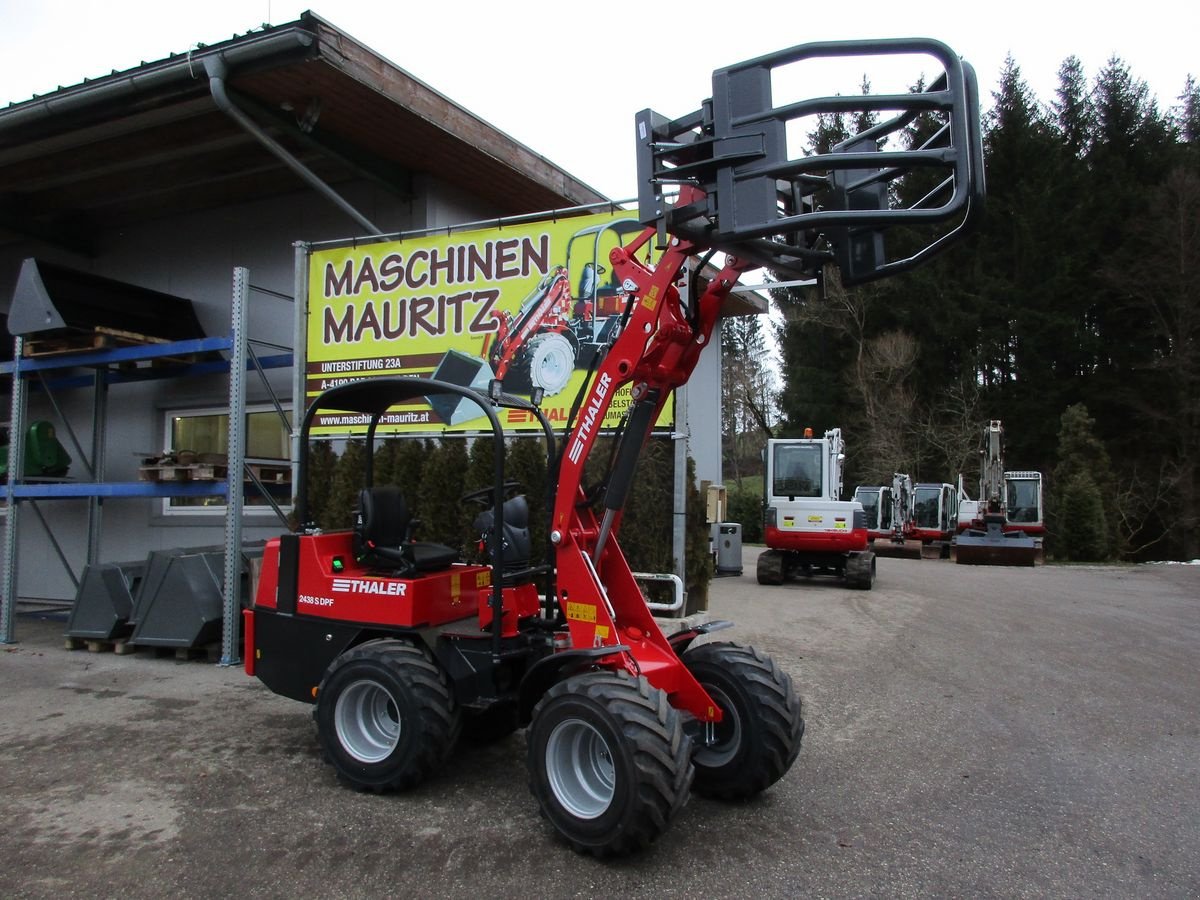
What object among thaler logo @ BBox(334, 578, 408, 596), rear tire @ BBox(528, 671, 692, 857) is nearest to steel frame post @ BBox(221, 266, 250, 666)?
thaler logo @ BBox(334, 578, 408, 596)

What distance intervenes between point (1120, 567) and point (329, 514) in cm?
2022

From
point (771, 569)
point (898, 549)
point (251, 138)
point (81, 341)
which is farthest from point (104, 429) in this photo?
point (898, 549)

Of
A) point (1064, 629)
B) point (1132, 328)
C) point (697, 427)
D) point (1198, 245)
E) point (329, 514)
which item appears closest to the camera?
point (329, 514)

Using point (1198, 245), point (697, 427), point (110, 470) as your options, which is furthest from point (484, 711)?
point (1198, 245)

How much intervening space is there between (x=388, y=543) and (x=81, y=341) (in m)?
5.42

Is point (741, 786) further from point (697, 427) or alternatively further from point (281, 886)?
point (697, 427)

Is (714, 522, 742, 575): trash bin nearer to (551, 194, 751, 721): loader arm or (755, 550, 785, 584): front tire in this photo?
(755, 550, 785, 584): front tire

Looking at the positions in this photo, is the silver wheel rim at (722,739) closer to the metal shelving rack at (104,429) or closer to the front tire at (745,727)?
the front tire at (745,727)

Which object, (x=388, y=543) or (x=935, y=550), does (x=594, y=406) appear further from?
(x=935, y=550)

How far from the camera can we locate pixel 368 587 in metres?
4.73

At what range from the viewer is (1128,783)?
4.87 metres

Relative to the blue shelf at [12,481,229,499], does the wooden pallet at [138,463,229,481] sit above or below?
above

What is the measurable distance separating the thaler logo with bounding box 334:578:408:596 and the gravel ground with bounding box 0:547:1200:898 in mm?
1029

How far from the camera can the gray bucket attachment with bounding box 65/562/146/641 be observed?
792 centimetres
